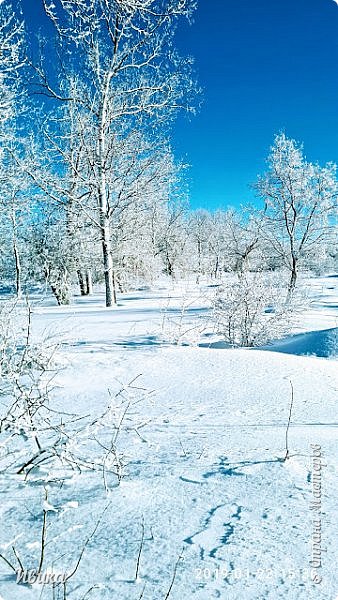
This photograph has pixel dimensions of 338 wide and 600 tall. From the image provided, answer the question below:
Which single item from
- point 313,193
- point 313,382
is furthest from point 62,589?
point 313,193

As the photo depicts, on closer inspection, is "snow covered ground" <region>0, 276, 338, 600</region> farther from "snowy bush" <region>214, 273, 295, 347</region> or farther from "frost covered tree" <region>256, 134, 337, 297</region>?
"frost covered tree" <region>256, 134, 337, 297</region>

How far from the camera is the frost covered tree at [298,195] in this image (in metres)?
16.5

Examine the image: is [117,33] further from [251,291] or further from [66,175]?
[251,291]

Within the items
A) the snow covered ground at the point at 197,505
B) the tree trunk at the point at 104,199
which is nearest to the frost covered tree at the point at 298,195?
the tree trunk at the point at 104,199

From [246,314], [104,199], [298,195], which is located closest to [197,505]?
[246,314]

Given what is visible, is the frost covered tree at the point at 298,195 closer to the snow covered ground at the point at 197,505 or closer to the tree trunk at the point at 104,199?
the tree trunk at the point at 104,199

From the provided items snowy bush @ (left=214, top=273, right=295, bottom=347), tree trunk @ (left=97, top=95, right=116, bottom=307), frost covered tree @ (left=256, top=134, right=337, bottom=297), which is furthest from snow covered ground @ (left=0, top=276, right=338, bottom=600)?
frost covered tree @ (left=256, top=134, right=337, bottom=297)

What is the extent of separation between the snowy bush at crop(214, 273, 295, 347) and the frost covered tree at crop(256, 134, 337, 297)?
9.18 m

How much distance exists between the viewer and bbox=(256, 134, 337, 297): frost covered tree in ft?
54.3

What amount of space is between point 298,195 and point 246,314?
1124cm

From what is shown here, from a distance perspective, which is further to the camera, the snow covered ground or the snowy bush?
the snowy bush

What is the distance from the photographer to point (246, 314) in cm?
741

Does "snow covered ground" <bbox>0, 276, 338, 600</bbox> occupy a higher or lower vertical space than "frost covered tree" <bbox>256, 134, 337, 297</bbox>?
lower

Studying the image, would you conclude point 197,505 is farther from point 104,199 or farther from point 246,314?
point 104,199
